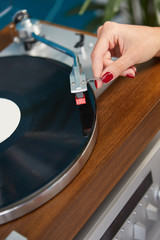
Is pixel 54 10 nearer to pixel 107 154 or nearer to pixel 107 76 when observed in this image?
pixel 107 76

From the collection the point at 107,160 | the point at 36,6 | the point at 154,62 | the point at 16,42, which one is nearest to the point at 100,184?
the point at 107,160

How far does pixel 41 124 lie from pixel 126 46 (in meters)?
0.30

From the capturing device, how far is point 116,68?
2.53 ft

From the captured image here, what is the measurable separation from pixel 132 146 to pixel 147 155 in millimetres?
49

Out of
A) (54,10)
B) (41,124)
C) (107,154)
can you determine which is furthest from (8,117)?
(54,10)

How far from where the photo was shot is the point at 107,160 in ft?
2.30

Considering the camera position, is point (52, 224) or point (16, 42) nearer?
point (52, 224)

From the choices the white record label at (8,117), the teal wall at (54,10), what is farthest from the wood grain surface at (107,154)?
the teal wall at (54,10)

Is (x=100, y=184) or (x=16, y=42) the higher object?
(x=16, y=42)

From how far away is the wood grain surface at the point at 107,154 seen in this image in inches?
24.3

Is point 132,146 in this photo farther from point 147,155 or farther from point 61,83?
point 61,83

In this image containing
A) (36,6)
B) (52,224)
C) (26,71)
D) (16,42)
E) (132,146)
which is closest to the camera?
(52,224)

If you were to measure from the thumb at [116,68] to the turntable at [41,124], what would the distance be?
Answer: 0.04 metres

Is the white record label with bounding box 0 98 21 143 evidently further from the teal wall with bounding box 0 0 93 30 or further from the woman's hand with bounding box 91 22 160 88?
the teal wall with bounding box 0 0 93 30
